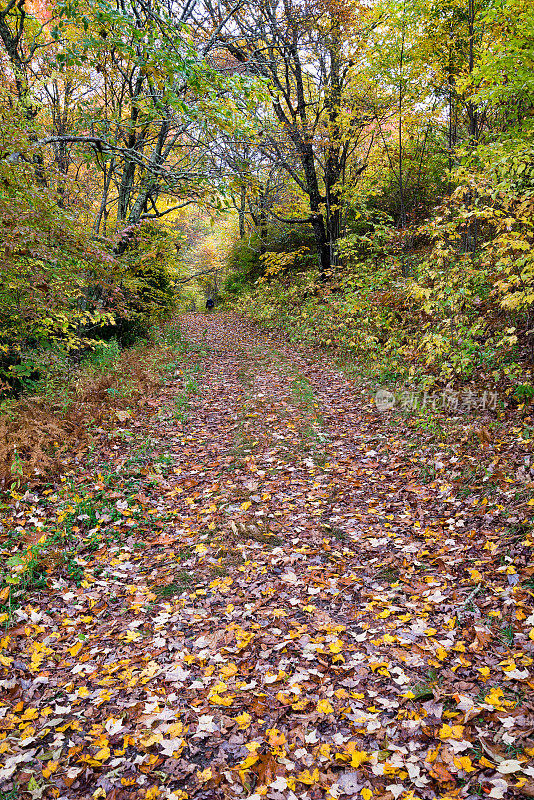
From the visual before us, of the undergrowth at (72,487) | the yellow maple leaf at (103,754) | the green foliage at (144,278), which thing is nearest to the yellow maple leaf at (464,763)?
the yellow maple leaf at (103,754)

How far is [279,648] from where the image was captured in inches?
142

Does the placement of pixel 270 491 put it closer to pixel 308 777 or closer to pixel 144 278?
pixel 308 777

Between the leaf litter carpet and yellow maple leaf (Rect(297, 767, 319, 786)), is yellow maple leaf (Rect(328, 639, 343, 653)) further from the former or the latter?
yellow maple leaf (Rect(297, 767, 319, 786))

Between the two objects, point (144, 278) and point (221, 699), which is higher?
point (144, 278)

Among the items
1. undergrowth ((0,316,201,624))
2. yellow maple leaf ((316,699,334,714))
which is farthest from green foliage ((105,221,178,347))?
yellow maple leaf ((316,699,334,714))

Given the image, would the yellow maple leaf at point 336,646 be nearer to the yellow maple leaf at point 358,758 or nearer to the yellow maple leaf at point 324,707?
the yellow maple leaf at point 324,707

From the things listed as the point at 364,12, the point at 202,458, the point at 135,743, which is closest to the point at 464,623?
the point at 135,743

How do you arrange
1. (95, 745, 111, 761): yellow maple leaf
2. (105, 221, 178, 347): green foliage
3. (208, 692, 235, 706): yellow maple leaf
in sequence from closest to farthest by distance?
(95, 745, 111, 761): yellow maple leaf → (208, 692, 235, 706): yellow maple leaf → (105, 221, 178, 347): green foliage

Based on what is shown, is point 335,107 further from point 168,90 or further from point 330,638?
point 330,638

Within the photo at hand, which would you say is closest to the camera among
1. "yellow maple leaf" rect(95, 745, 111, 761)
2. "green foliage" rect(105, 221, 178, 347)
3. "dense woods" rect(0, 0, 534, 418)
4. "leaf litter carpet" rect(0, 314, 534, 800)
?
"leaf litter carpet" rect(0, 314, 534, 800)

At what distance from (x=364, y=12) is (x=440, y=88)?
12.1 ft

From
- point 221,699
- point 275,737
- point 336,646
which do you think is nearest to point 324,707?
point 275,737

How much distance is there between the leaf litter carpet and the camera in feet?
8.78

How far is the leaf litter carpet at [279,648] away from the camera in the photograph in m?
2.67
